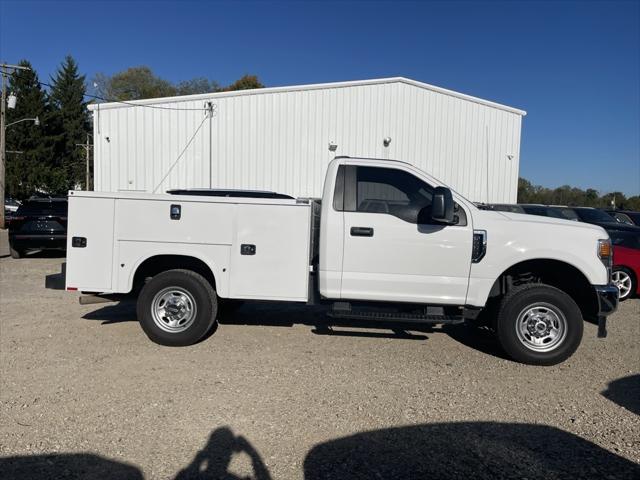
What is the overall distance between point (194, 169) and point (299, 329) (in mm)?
11923

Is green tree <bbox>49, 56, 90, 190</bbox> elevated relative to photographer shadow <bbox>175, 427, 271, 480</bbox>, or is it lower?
elevated

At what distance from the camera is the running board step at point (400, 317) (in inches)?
215

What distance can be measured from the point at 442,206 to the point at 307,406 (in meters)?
2.36

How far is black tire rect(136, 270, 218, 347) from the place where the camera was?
573 cm

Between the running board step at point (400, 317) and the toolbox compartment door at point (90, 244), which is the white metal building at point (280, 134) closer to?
the toolbox compartment door at point (90, 244)

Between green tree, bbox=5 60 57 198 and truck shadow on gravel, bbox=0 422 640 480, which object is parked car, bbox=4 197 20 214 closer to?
green tree, bbox=5 60 57 198

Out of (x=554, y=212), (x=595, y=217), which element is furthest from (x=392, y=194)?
(x=595, y=217)

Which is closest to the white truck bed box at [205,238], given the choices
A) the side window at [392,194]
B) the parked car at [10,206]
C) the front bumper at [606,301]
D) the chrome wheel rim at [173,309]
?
the chrome wheel rim at [173,309]

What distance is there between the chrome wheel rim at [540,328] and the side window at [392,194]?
47.5 inches

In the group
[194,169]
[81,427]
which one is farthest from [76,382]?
[194,169]

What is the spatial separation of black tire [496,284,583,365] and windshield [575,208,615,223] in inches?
274

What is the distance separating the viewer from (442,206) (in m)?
5.15

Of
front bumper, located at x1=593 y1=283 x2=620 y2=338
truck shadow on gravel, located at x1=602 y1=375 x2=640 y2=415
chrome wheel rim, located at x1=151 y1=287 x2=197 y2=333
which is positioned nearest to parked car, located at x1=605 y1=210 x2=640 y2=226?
front bumper, located at x1=593 y1=283 x2=620 y2=338

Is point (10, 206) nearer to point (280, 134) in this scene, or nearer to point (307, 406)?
point (280, 134)
